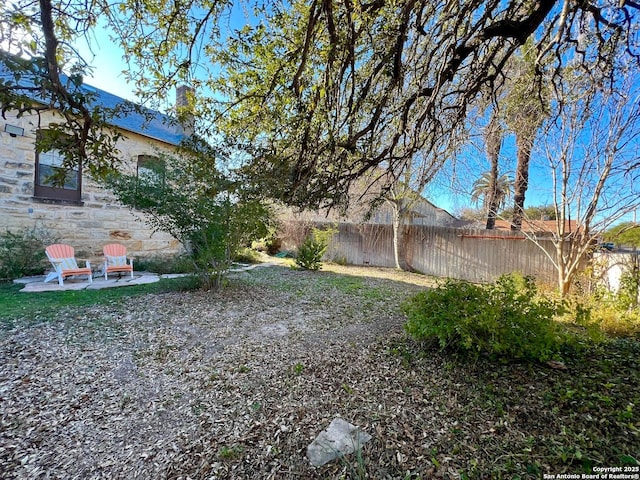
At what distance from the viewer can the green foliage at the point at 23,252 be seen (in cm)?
563

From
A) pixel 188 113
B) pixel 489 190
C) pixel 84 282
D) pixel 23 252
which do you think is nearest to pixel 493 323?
pixel 188 113

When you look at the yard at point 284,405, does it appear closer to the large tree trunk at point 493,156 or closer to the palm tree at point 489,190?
the large tree trunk at point 493,156

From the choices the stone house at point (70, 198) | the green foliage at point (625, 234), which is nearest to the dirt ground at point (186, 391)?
the stone house at point (70, 198)

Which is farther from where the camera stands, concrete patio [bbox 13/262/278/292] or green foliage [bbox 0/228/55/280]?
green foliage [bbox 0/228/55/280]

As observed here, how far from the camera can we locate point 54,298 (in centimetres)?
448

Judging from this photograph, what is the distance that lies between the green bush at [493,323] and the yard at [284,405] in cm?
16

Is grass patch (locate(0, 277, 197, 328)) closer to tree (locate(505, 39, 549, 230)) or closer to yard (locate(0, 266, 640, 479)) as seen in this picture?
yard (locate(0, 266, 640, 479))

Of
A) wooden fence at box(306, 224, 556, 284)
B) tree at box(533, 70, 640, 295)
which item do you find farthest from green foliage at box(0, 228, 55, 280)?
tree at box(533, 70, 640, 295)

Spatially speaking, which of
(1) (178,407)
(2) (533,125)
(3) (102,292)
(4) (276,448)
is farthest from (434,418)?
(3) (102,292)

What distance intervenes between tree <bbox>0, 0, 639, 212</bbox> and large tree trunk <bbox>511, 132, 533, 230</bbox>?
2469 mm

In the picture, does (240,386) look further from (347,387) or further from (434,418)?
(434,418)

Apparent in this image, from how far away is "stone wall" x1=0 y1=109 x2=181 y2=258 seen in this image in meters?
5.75

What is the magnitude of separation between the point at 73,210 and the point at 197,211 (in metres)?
4.03

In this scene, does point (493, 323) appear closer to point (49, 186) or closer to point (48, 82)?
point (48, 82)
